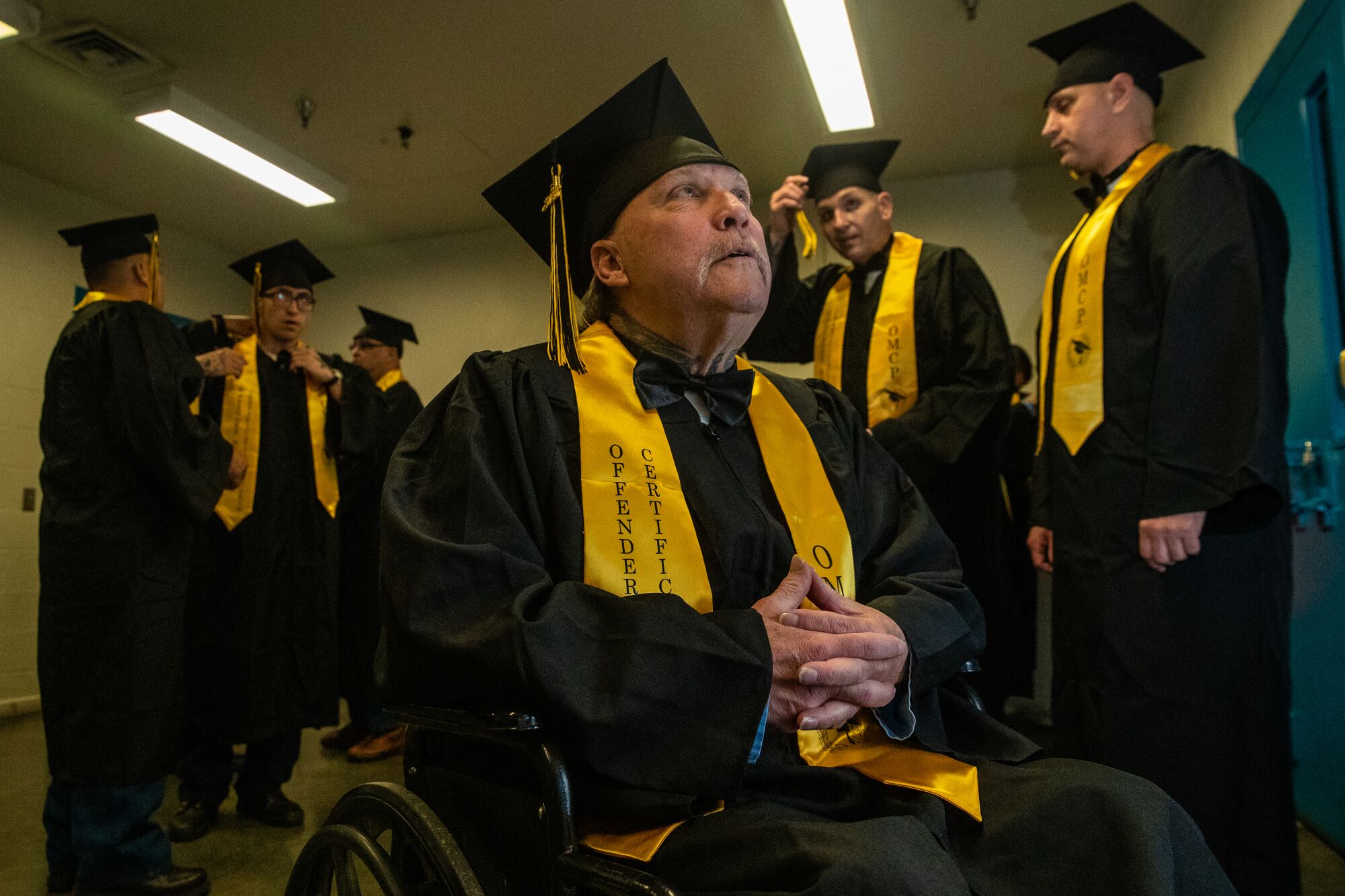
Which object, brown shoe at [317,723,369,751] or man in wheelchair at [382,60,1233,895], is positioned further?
brown shoe at [317,723,369,751]

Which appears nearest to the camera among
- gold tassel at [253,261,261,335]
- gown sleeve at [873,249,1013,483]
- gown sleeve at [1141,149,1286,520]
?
gown sleeve at [1141,149,1286,520]

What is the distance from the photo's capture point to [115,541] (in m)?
2.38

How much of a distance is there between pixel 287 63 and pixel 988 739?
449 cm

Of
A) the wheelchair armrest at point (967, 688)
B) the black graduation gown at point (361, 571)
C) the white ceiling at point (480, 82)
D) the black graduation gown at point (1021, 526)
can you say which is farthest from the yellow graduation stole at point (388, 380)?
the wheelchair armrest at point (967, 688)

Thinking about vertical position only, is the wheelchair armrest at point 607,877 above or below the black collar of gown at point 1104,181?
below

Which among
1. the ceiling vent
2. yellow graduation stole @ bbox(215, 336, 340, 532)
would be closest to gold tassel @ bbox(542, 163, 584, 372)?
yellow graduation stole @ bbox(215, 336, 340, 532)

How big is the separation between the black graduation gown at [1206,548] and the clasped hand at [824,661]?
3.74ft

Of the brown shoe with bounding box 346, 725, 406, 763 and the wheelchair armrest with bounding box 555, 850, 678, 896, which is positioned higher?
the wheelchair armrest with bounding box 555, 850, 678, 896

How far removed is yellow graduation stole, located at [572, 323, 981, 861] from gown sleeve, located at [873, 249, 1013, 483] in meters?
1.21

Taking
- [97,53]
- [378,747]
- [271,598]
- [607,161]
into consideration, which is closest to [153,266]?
[271,598]

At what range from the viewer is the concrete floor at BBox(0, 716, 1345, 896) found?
2.42 meters

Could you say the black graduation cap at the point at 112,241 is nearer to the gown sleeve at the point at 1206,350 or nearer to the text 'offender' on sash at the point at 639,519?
the text 'offender' on sash at the point at 639,519

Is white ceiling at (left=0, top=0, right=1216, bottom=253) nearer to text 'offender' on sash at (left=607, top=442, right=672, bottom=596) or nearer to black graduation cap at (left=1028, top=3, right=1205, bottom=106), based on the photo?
black graduation cap at (left=1028, top=3, right=1205, bottom=106)

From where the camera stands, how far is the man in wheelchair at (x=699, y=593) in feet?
3.17
